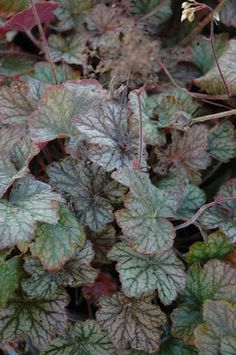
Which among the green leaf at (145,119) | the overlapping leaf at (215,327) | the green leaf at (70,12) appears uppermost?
the green leaf at (70,12)

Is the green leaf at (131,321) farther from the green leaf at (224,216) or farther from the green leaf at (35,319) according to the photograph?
the green leaf at (224,216)

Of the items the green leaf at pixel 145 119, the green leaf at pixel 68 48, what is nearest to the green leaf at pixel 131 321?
the green leaf at pixel 145 119

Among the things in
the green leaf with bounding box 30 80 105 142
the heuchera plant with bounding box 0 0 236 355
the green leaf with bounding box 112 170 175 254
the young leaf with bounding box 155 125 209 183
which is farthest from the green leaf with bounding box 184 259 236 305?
the green leaf with bounding box 30 80 105 142

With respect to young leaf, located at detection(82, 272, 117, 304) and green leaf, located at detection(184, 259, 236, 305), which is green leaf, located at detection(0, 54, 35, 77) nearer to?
young leaf, located at detection(82, 272, 117, 304)

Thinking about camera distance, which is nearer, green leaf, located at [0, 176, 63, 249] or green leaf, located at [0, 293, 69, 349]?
green leaf, located at [0, 176, 63, 249]

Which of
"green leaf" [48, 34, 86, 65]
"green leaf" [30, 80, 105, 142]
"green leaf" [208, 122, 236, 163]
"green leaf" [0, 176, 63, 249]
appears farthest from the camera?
"green leaf" [48, 34, 86, 65]

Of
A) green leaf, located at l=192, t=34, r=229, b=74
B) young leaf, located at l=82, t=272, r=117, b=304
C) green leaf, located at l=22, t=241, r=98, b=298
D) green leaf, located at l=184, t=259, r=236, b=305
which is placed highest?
green leaf, located at l=192, t=34, r=229, b=74

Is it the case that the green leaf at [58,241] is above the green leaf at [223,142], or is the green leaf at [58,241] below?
above

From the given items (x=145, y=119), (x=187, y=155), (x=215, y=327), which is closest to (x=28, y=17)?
(x=145, y=119)
